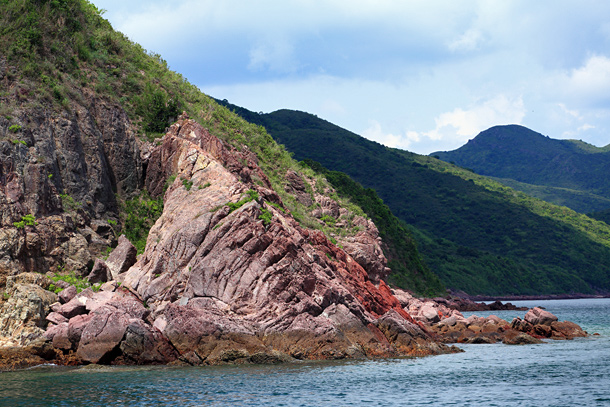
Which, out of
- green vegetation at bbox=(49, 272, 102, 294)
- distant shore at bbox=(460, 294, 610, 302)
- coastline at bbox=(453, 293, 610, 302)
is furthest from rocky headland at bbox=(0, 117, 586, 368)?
distant shore at bbox=(460, 294, 610, 302)

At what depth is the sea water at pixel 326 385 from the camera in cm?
2688

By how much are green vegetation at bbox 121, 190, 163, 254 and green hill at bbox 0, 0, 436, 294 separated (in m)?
0.08

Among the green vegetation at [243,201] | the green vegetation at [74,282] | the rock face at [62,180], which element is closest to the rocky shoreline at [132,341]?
the green vegetation at [74,282]

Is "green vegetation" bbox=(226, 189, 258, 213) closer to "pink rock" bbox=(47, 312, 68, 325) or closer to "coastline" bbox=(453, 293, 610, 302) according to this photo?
"pink rock" bbox=(47, 312, 68, 325)

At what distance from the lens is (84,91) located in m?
54.4

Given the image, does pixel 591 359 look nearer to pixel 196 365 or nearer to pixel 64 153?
pixel 196 365

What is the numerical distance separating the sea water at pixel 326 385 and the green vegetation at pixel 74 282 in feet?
25.1

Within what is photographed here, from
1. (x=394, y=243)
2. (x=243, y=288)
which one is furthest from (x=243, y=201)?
(x=394, y=243)

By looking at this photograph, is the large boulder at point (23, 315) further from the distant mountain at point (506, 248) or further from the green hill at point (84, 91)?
the distant mountain at point (506, 248)

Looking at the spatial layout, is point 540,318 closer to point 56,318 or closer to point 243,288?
point 243,288

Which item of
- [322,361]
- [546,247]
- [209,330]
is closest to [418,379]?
[322,361]

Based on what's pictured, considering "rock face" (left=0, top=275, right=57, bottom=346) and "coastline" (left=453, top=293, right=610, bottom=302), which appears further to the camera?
"coastline" (left=453, top=293, right=610, bottom=302)

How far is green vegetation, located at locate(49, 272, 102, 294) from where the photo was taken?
39769 mm

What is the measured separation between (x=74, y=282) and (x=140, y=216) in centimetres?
1187
